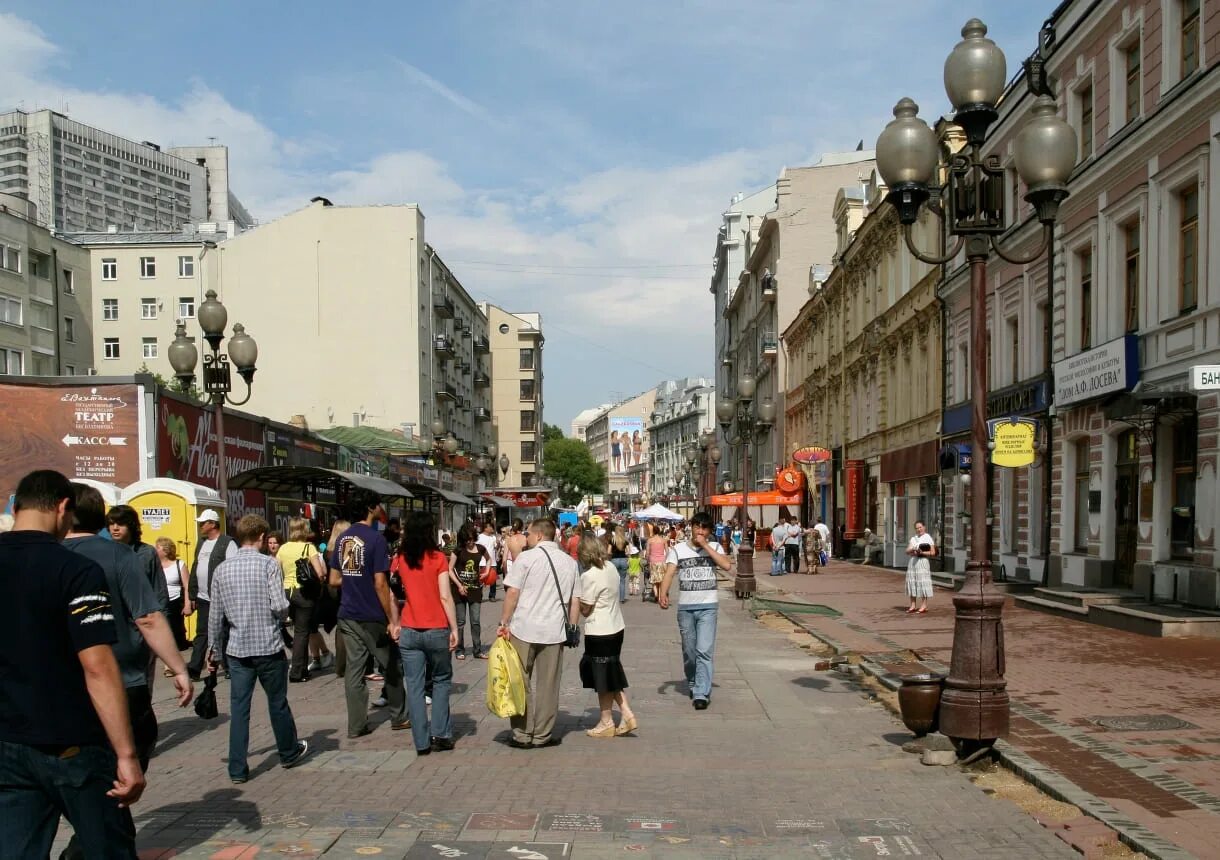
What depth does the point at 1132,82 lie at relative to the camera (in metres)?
18.8

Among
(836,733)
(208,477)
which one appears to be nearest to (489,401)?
(208,477)

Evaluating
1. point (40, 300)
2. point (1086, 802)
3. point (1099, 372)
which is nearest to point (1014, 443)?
point (1099, 372)

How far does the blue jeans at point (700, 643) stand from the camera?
1027cm

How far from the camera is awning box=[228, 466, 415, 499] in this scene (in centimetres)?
1745

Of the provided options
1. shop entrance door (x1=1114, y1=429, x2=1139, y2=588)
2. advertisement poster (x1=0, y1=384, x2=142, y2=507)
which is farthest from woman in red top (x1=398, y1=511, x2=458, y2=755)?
shop entrance door (x1=1114, y1=429, x2=1139, y2=588)

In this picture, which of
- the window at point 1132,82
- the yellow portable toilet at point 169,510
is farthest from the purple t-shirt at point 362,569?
the window at point 1132,82

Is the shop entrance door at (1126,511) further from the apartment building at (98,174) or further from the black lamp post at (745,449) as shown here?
the apartment building at (98,174)

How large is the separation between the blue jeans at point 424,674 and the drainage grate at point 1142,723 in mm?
5176

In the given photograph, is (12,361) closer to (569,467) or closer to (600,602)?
(600,602)

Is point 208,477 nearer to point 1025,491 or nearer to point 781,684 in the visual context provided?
point 781,684

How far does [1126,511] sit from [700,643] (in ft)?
39.1

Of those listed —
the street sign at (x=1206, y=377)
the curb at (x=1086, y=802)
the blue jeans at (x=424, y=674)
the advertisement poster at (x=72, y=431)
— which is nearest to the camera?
the curb at (x=1086, y=802)

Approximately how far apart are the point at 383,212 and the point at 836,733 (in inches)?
1949

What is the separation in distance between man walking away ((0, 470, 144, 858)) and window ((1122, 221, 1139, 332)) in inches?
728
